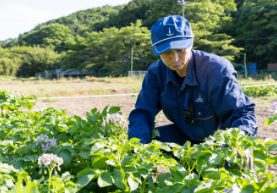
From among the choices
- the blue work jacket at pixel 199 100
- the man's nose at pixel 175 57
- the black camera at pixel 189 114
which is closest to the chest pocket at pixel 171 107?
the blue work jacket at pixel 199 100

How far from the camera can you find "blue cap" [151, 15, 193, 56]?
163cm

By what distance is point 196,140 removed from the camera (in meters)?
2.27

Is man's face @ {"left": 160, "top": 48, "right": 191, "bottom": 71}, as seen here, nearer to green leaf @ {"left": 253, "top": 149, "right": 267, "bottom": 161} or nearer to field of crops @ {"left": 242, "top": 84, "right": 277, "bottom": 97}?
green leaf @ {"left": 253, "top": 149, "right": 267, "bottom": 161}

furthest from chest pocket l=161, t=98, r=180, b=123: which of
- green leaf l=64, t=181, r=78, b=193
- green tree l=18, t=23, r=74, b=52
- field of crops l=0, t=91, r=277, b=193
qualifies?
green tree l=18, t=23, r=74, b=52

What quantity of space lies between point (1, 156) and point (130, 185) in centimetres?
89

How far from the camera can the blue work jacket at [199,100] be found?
1.69 metres

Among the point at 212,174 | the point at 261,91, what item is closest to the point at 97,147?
the point at 212,174

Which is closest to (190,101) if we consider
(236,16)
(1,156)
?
(1,156)

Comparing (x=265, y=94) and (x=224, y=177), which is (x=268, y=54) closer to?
(x=265, y=94)

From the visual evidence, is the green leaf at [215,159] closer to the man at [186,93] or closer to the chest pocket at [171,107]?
the man at [186,93]

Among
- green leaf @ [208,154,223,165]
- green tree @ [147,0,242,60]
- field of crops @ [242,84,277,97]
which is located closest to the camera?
green leaf @ [208,154,223,165]

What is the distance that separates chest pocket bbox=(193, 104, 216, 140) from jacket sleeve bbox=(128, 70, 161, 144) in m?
0.38

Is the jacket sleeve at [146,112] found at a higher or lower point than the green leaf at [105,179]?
higher

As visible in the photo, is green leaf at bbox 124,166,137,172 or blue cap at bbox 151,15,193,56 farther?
blue cap at bbox 151,15,193,56
